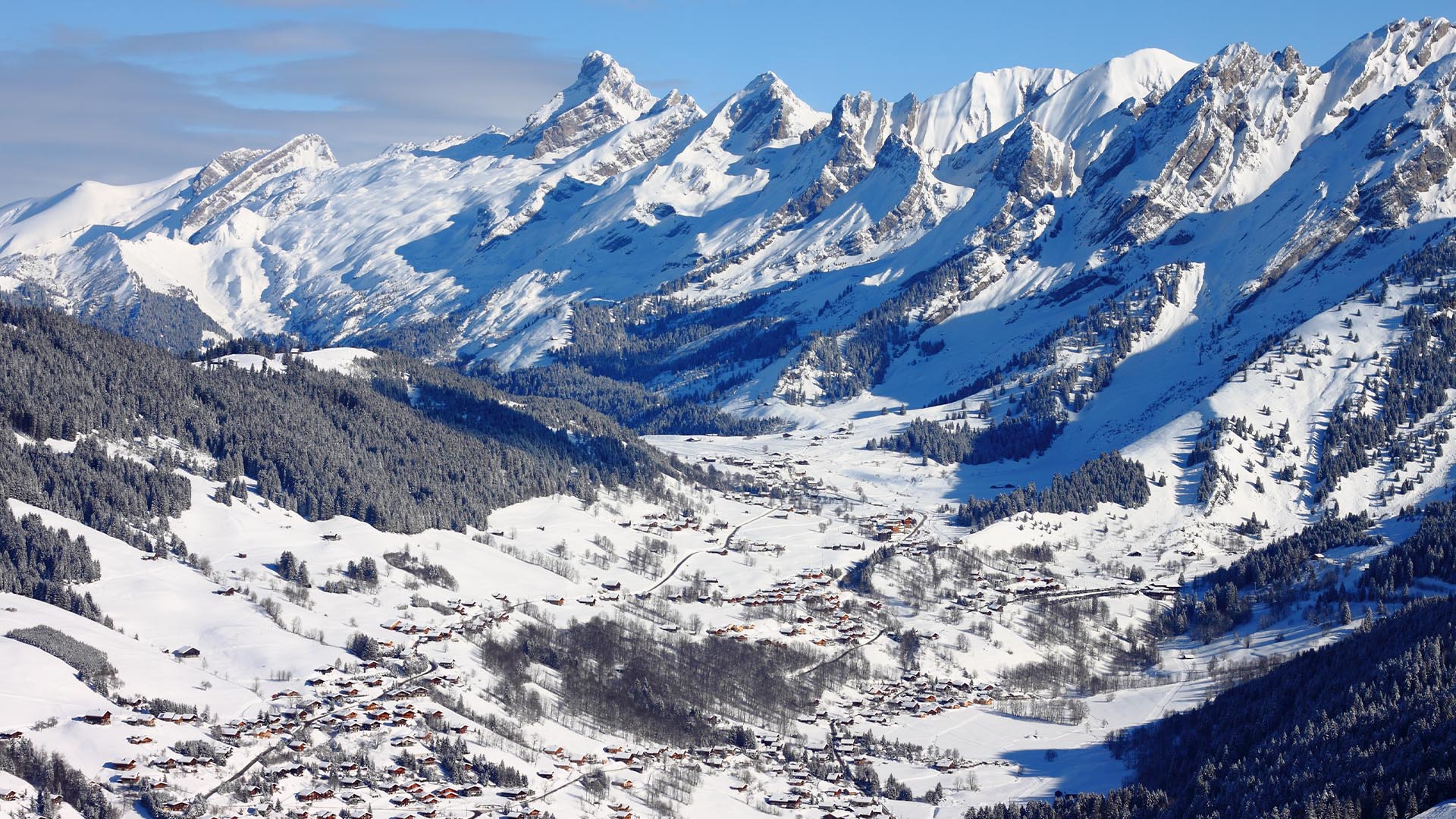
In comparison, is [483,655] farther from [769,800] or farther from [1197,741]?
[1197,741]

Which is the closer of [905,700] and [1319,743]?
[1319,743]

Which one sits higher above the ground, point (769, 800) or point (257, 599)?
point (257, 599)

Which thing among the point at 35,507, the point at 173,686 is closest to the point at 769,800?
the point at 173,686

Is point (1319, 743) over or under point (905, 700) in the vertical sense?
over

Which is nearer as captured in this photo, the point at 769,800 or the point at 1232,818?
the point at 1232,818

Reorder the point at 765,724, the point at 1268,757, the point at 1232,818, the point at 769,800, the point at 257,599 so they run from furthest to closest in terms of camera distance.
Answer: the point at 257,599 → the point at 765,724 → the point at 769,800 → the point at 1268,757 → the point at 1232,818

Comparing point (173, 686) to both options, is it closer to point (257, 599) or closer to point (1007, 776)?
point (257, 599)

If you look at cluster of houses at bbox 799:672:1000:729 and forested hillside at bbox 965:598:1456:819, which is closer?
forested hillside at bbox 965:598:1456:819

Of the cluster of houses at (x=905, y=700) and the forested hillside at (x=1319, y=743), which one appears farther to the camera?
the cluster of houses at (x=905, y=700)

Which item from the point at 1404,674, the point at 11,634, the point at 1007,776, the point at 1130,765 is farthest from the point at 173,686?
the point at 1404,674

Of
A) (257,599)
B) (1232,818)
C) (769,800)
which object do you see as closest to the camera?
(1232,818)
